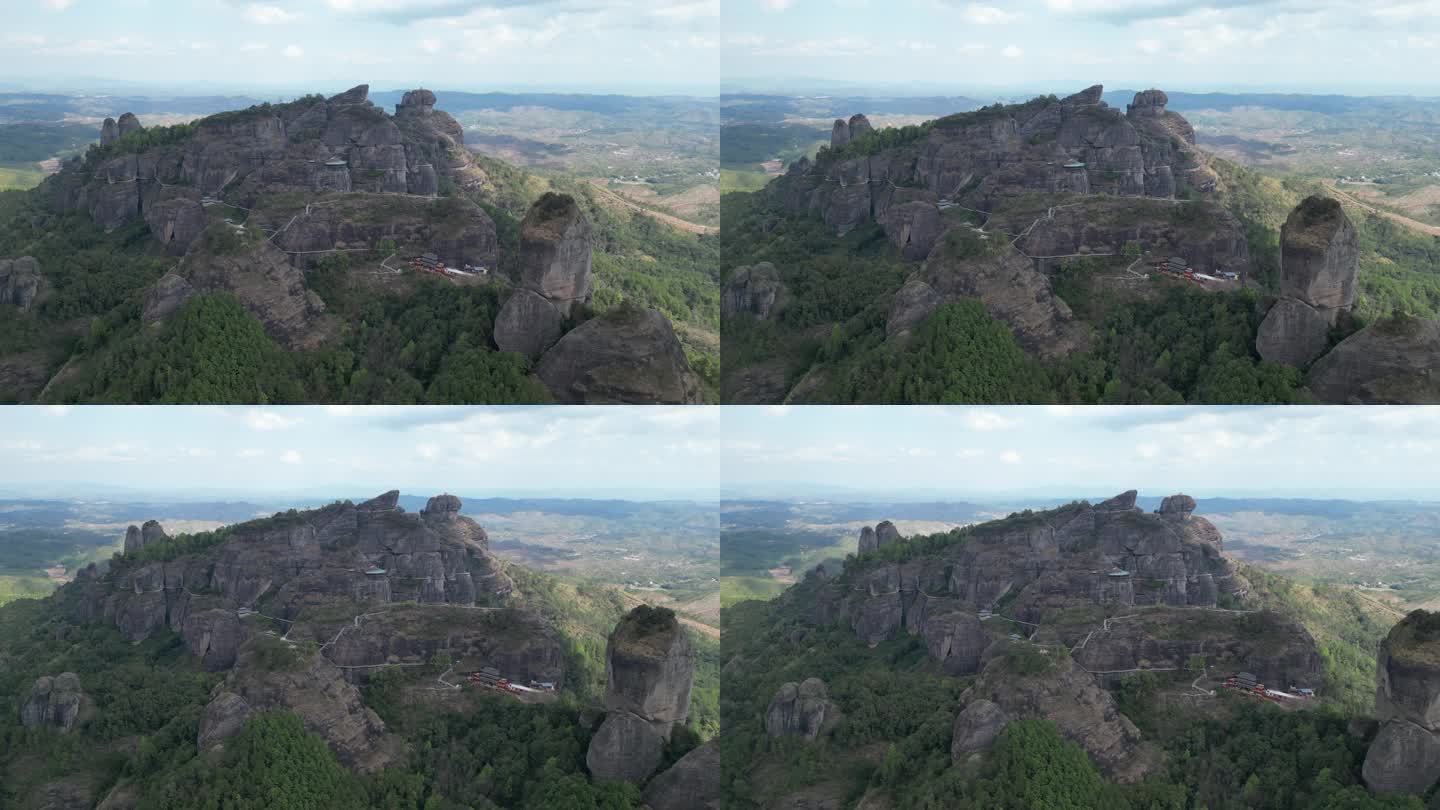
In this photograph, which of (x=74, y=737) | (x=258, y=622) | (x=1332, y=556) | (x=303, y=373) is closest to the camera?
(x=303, y=373)

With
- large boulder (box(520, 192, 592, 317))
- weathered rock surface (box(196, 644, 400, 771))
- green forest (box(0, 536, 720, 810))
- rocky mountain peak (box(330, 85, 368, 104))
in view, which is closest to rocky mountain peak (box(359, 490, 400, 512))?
green forest (box(0, 536, 720, 810))

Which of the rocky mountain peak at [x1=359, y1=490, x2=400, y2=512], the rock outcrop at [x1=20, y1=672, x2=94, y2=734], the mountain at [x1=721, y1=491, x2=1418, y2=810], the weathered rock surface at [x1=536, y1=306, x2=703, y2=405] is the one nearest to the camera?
the weathered rock surface at [x1=536, y1=306, x2=703, y2=405]

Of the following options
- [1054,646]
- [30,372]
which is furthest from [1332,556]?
[30,372]

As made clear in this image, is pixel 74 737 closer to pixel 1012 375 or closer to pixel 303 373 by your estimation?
pixel 303 373

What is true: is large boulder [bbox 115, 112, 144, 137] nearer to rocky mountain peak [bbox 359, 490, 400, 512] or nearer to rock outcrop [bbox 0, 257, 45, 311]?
rock outcrop [bbox 0, 257, 45, 311]

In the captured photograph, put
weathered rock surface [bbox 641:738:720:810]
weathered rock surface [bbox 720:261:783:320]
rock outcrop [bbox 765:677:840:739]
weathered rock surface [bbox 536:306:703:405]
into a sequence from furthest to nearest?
1. weathered rock surface [bbox 720:261:783:320]
2. rock outcrop [bbox 765:677:840:739]
3. weathered rock surface [bbox 641:738:720:810]
4. weathered rock surface [bbox 536:306:703:405]

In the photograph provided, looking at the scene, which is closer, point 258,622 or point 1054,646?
point 1054,646

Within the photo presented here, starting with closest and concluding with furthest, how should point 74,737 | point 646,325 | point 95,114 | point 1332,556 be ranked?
point 646,325 < point 74,737 < point 1332,556 < point 95,114

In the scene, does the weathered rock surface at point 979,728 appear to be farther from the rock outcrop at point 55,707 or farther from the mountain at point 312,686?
the rock outcrop at point 55,707
